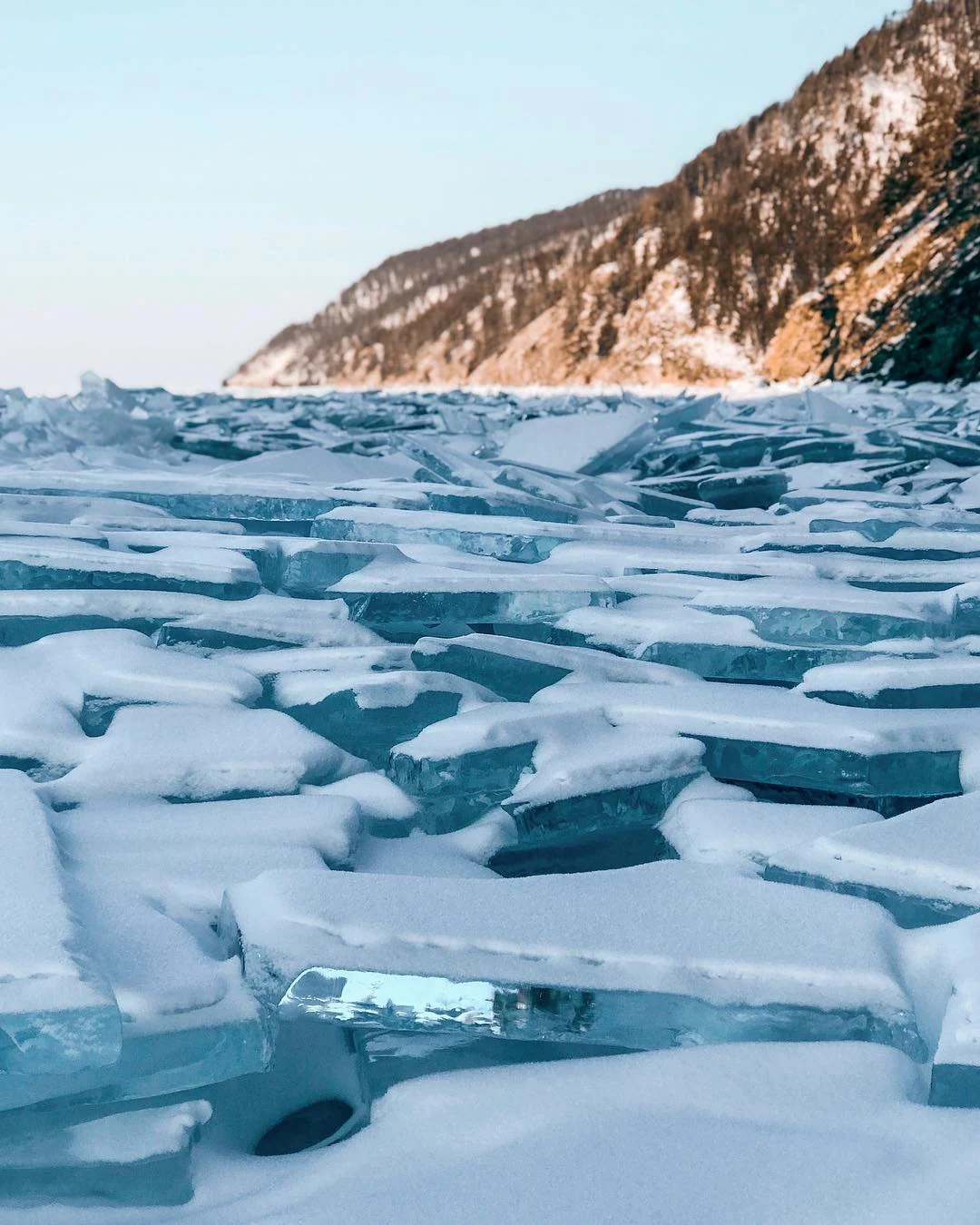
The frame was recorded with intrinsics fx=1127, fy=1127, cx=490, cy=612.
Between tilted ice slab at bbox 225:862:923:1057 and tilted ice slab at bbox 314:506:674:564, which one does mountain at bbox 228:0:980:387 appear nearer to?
tilted ice slab at bbox 314:506:674:564

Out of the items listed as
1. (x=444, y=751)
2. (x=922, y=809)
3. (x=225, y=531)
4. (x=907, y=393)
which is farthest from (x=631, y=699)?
(x=907, y=393)

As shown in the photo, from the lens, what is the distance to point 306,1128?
34.2 inches

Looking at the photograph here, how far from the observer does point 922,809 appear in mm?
1169

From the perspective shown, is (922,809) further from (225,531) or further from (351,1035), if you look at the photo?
(225,531)

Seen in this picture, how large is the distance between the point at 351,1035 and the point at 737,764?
0.63 meters

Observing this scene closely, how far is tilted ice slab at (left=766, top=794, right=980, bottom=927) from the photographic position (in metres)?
1.00

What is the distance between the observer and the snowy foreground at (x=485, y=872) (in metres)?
0.75

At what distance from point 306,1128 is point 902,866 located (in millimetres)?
566

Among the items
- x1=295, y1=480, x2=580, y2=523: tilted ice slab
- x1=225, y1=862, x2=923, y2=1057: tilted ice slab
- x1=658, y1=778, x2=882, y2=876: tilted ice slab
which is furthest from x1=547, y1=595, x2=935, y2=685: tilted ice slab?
x1=295, y1=480, x2=580, y2=523: tilted ice slab

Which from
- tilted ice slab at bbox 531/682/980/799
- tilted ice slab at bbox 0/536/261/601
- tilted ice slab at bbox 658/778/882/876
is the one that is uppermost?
tilted ice slab at bbox 0/536/261/601

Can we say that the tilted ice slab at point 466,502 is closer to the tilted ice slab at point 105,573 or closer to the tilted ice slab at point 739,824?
the tilted ice slab at point 105,573

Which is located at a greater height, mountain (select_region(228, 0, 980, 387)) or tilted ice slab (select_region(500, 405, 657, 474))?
mountain (select_region(228, 0, 980, 387))

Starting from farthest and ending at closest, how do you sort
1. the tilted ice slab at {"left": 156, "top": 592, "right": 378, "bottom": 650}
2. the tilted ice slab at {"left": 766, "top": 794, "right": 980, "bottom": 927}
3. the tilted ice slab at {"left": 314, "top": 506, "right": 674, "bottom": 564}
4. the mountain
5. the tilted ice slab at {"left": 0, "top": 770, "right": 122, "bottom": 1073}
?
the mountain → the tilted ice slab at {"left": 314, "top": 506, "right": 674, "bottom": 564} → the tilted ice slab at {"left": 156, "top": 592, "right": 378, "bottom": 650} → the tilted ice slab at {"left": 766, "top": 794, "right": 980, "bottom": 927} → the tilted ice slab at {"left": 0, "top": 770, "right": 122, "bottom": 1073}

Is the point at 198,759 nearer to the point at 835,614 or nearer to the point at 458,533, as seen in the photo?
the point at 835,614
